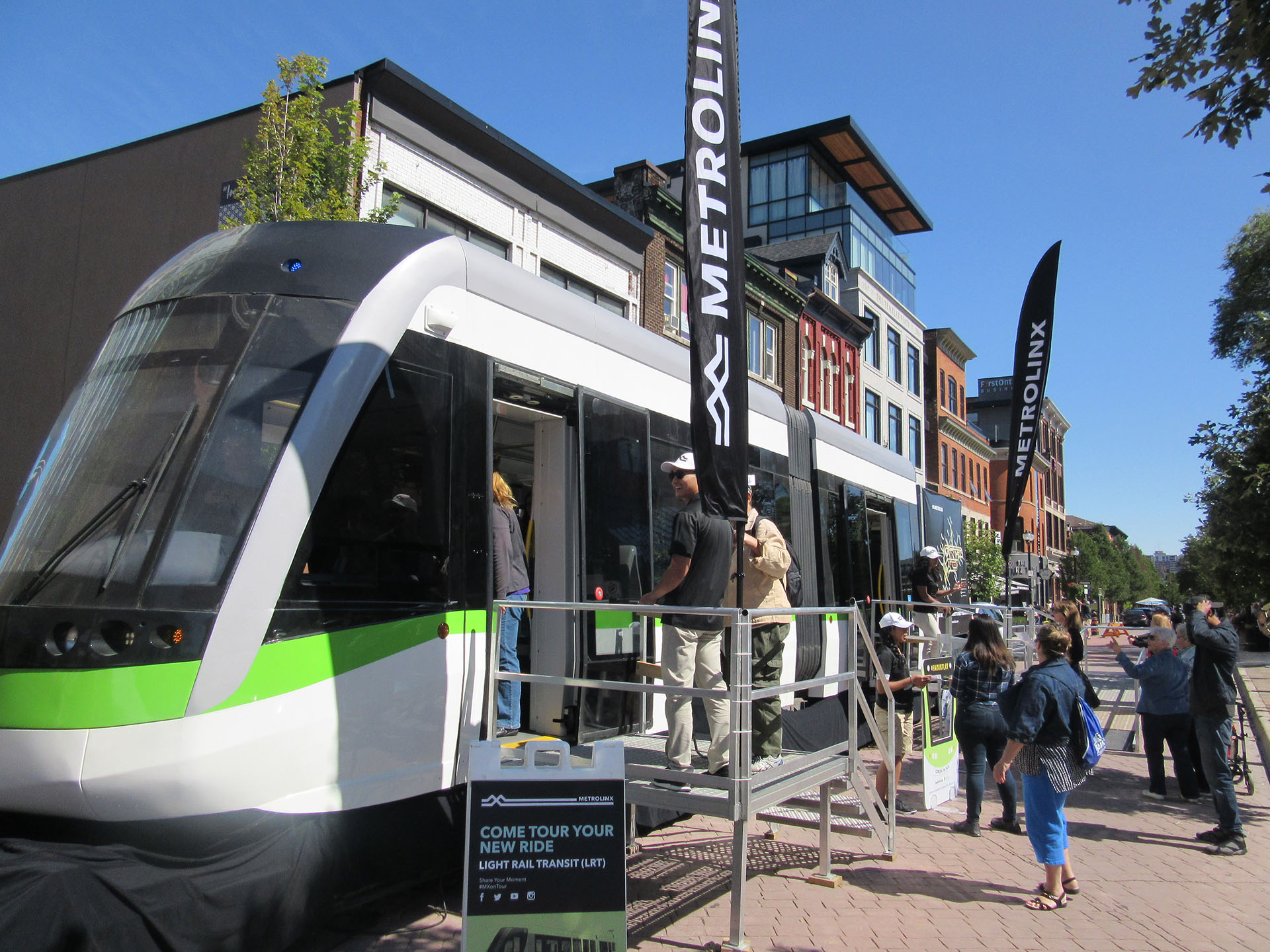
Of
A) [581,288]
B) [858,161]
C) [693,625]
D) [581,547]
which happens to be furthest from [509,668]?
[858,161]

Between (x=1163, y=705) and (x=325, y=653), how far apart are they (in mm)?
7918

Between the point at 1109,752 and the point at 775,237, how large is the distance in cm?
2719

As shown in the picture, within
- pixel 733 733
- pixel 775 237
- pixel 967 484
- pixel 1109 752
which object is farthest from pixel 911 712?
pixel 967 484

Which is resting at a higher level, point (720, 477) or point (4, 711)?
point (720, 477)

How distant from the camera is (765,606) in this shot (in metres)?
6.34

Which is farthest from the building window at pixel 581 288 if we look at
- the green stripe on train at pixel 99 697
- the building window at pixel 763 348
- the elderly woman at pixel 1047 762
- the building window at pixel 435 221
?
the green stripe on train at pixel 99 697

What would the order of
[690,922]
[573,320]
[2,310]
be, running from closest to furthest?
[690,922] < [573,320] < [2,310]

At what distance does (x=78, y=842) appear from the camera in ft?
12.6

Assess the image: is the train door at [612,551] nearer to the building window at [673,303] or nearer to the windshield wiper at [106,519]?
the windshield wiper at [106,519]

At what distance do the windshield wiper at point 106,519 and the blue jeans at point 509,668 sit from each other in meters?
1.96

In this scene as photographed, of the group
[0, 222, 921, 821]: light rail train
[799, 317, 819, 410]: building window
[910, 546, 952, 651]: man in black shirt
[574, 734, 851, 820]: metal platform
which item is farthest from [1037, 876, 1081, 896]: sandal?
[799, 317, 819, 410]: building window

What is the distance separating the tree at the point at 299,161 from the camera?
31.1 feet

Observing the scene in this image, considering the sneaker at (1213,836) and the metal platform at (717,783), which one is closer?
the metal platform at (717,783)

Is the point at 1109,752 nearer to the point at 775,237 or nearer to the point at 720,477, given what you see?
the point at 720,477
